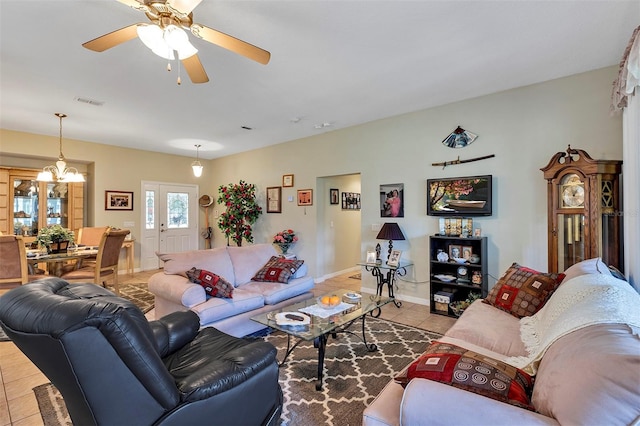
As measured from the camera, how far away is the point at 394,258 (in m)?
4.28

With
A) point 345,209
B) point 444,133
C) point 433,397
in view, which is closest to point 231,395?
point 433,397

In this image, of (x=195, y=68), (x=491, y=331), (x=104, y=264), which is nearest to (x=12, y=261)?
(x=104, y=264)

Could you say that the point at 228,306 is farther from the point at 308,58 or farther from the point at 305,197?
the point at 305,197

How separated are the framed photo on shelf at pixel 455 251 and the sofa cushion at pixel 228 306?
7.95ft

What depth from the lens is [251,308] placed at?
3043mm

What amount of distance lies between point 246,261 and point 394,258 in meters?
2.05

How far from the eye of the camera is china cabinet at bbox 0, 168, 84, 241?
17.2ft

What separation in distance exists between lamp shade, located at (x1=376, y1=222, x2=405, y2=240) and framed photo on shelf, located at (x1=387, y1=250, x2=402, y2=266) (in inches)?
10.0

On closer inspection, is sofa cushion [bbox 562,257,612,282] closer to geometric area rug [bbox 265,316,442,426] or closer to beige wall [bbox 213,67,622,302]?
beige wall [bbox 213,67,622,302]

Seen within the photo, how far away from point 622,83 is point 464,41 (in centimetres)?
123

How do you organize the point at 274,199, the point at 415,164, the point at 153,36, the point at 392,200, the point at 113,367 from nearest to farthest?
the point at 113,367 < the point at 153,36 < the point at 415,164 < the point at 392,200 < the point at 274,199

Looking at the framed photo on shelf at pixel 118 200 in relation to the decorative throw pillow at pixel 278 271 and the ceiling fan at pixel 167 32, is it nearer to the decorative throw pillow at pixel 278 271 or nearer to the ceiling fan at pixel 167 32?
the decorative throw pillow at pixel 278 271

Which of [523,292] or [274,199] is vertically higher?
[274,199]

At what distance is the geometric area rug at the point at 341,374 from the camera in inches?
74.9
